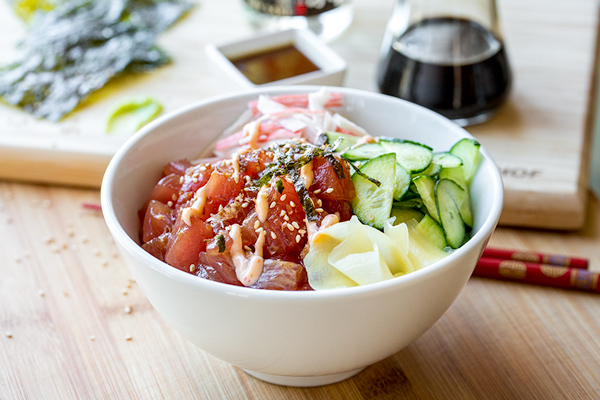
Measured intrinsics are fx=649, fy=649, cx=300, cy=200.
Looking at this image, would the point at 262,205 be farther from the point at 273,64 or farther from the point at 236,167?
the point at 273,64

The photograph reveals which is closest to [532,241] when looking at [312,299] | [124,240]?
[312,299]

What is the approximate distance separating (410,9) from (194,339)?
70.6 inches

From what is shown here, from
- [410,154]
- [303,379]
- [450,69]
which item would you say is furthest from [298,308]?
[450,69]

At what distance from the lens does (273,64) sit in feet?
9.62

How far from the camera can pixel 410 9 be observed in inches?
107

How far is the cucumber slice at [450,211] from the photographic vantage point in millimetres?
1604

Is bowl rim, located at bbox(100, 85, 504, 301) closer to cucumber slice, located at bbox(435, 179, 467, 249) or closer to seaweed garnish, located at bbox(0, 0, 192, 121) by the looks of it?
cucumber slice, located at bbox(435, 179, 467, 249)

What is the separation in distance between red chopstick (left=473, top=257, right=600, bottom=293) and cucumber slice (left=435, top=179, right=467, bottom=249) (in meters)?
0.42

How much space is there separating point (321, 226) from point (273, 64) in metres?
1.57

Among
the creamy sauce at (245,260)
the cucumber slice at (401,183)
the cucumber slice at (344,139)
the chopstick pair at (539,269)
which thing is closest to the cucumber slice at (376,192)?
the cucumber slice at (401,183)

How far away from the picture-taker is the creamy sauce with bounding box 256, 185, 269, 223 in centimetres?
154

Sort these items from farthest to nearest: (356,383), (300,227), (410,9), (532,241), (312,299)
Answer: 1. (410,9)
2. (532,241)
3. (356,383)
4. (300,227)
5. (312,299)

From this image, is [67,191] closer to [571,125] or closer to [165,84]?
[165,84]

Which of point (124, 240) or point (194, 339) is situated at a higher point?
point (124, 240)
